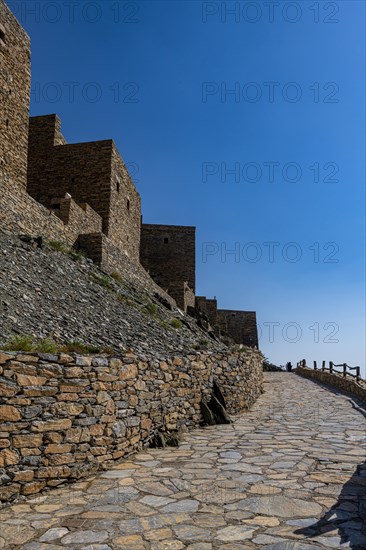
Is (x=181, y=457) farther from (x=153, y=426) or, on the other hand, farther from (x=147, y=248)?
(x=147, y=248)

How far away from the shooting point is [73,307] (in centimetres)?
1038

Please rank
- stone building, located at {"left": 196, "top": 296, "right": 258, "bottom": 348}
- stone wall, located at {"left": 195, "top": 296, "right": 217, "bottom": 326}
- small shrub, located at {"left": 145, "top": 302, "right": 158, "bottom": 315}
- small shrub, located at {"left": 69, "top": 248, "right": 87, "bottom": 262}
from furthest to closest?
stone building, located at {"left": 196, "top": 296, "right": 258, "bottom": 348}, stone wall, located at {"left": 195, "top": 296, "right": 217, "bottom": 326}, small shrub, located at {"left": 145, "top": 302, "right": 158, "bottom": 315}, small shrub, located at {"left": 69, "top": 248, "right": 87, "bottom": 262}

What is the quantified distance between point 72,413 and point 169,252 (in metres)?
26.0

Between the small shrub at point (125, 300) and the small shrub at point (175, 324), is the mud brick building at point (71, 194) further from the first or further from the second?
the small shrub at point (175, 324)

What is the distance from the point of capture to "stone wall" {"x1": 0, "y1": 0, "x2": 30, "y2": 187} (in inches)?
525

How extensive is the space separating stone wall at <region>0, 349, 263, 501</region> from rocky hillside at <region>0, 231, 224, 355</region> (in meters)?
0.73

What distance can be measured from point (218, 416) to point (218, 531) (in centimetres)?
641

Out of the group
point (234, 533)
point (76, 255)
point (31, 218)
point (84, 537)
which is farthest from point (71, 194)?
point (234, 533)

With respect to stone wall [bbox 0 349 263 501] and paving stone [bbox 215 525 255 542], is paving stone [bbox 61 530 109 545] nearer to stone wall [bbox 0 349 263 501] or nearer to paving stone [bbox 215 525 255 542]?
paving stone [bbox 215 525 255 542]

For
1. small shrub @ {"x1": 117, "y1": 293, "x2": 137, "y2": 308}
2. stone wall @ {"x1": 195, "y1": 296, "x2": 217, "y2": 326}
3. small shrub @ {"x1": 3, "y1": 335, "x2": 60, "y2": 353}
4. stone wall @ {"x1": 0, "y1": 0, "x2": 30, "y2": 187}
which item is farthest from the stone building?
small shrub @ {"x1": 3, "y1": 335, "x2": 60, "y2": 353}

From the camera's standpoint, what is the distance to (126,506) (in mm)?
5227

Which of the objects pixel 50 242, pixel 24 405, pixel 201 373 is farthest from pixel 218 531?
pixel 50 242

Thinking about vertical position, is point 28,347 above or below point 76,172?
below

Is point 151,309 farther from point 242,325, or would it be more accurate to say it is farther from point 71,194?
point 242,325
